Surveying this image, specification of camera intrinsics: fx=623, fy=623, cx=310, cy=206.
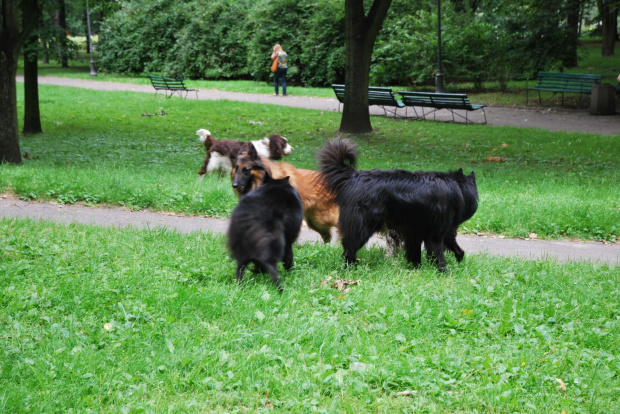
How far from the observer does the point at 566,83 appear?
22.6 metres

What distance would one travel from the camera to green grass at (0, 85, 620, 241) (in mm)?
9352

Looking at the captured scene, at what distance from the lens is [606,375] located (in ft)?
14.0

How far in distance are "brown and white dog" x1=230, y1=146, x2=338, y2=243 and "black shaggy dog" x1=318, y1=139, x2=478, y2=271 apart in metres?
0.26

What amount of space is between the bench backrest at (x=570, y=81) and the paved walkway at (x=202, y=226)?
1541cm

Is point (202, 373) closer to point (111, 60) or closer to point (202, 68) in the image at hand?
point (202, 68)

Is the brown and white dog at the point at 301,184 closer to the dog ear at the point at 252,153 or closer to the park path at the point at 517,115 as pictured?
the dog ear at the point at 252,153

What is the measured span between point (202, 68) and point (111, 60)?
29.7 feet

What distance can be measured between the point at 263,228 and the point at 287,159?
8216 millimetres

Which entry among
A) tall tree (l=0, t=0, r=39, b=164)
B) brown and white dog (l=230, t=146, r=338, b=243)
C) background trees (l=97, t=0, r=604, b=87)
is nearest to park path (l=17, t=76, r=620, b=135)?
background trees (l=97, t=0, r=604, b=87)

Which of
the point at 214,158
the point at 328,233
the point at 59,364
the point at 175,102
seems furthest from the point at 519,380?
the point at 175,102

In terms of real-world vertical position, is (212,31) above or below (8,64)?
above

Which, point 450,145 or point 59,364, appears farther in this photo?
point 450,145

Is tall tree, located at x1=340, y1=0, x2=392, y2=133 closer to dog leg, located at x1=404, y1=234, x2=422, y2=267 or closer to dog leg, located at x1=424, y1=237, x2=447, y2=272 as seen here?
dog leg, located at x1=404, y1=234, x2=422, y2=267

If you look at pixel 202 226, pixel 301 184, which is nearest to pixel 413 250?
pixel 301 184
